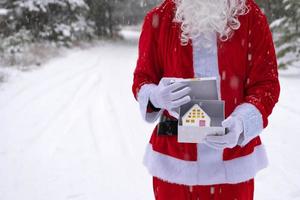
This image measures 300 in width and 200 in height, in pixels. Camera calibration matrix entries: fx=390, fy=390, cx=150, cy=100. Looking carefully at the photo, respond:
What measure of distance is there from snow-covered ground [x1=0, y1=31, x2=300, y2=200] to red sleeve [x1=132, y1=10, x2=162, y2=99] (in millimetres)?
2151

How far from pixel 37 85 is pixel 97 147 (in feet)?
13.9

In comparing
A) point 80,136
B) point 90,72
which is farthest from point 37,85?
point 80,136

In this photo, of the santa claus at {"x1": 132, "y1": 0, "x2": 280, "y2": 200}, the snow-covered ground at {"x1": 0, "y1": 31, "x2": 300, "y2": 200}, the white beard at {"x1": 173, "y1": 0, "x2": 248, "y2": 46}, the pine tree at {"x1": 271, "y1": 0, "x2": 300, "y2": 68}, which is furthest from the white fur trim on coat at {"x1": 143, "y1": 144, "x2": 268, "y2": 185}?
the pine tree at {"x1": 271, "y1": 0, "x2": 300, "y2": 68}

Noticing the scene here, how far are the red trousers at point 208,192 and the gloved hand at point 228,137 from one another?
1.09 feet

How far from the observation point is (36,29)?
51.7 ft

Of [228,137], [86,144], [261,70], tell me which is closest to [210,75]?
[261,70]

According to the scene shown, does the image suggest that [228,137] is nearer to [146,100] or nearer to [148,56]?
[146,100]

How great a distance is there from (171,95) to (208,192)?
1.66 feet

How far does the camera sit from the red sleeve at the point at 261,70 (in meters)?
1.58

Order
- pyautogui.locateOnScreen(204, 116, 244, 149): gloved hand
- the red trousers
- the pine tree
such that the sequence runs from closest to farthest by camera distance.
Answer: pyautogui.locateOnScreen(204, 116, 244, 149): gloved hand → the red trousers → the pine tree

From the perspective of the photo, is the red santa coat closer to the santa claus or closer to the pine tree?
the santa claus

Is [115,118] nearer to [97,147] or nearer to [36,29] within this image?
[97,147]

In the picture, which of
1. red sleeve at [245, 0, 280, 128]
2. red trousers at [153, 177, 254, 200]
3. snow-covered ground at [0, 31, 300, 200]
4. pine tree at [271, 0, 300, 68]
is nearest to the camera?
red sleeve at [245, 0, 280, 128]

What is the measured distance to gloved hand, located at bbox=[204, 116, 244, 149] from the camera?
55.4 inches
